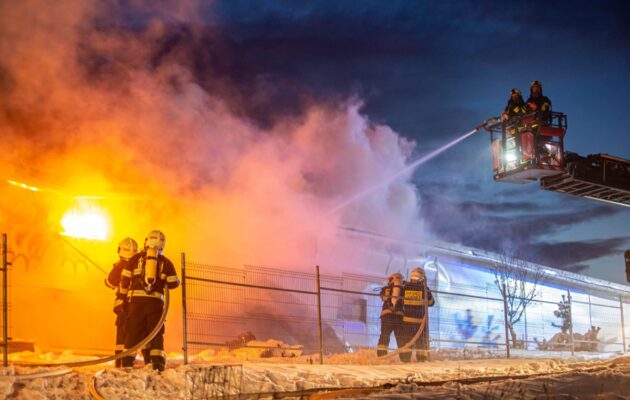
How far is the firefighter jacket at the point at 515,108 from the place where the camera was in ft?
51.7

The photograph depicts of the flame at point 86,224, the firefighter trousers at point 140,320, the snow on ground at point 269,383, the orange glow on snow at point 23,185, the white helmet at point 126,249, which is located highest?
the orange glow on snow at point 23,185

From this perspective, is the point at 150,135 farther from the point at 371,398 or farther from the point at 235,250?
the point at 371,398

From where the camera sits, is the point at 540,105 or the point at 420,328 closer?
the point at 420,328

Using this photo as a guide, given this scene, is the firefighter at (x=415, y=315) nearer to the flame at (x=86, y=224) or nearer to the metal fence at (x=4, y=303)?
the flame at (x=86, y=224)

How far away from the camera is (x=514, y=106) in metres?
16.0

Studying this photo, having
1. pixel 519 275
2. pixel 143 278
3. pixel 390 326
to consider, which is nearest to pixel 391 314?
pixel 390 326

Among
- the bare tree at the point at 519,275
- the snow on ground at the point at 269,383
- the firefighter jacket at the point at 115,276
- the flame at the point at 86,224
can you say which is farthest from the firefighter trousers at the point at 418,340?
the bare tree at the point at 519,275

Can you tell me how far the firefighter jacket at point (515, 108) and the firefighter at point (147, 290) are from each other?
9.41 metres

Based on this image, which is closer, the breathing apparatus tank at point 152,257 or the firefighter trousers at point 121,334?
the breathing apparatus tank at point 152,257

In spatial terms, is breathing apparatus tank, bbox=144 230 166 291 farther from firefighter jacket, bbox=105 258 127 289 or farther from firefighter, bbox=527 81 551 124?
firefighter, bbox=527 81 551 124

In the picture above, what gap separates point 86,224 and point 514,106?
31.7 ft

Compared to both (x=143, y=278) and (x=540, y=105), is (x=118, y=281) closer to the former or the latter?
(x=143, y=278)

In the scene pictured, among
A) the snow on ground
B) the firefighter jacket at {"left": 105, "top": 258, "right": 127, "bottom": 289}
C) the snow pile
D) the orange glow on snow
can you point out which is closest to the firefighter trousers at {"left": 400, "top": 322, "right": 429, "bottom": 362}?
the snow on ground

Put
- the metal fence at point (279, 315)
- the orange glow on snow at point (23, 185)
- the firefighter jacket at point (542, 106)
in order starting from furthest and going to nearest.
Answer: the firefighter jacket at point (542, 106) → the orange glow on snow at point (23, 185) → the metal fence at point (279, 315)
